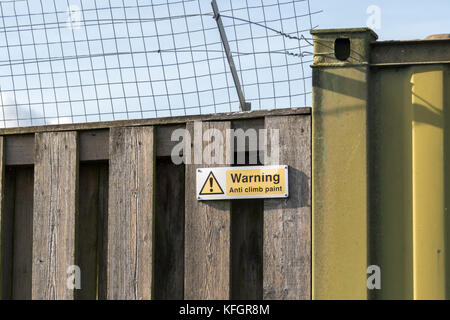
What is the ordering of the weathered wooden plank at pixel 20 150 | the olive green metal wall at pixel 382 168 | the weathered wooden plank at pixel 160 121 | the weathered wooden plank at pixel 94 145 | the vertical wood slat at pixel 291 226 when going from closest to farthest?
the olive green metal wall at pixel 382 168 → the vertical wood slat at pixel 291 226 → the weathered wooden plank at pixel 160 121 → the weathered wooden plank at pixel 94 145 → the weathered wooden plank at pixel 20 150

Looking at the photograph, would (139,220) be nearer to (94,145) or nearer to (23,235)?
(94,145)

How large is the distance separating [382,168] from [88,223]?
88.8 inches

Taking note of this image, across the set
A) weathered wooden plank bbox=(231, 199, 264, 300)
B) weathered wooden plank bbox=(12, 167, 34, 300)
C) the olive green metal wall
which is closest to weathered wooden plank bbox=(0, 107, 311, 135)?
the olive green metal wall

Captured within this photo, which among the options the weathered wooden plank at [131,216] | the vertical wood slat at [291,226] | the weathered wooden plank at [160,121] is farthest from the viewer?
the weathered wooden plank at [131,216]

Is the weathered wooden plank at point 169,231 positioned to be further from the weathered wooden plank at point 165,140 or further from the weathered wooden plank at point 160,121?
the weathered wooden plank at point 160,121

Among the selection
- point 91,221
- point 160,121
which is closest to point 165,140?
point 160,121

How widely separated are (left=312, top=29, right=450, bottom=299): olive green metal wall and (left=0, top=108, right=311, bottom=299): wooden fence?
15cm

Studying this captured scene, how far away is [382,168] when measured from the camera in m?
5.01

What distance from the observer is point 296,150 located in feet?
16.9

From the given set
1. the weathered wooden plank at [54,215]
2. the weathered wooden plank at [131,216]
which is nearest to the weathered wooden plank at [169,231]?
the weathered wooden plank at [131,216]

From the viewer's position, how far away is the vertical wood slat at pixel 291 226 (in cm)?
508

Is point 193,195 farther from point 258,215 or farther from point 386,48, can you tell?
point 386,48

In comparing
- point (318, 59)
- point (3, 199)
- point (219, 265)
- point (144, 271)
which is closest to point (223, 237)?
point (219, 265)

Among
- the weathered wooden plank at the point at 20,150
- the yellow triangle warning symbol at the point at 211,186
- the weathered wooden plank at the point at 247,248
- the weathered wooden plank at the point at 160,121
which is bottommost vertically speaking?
the weathered wooden plank at the point at 247,248
